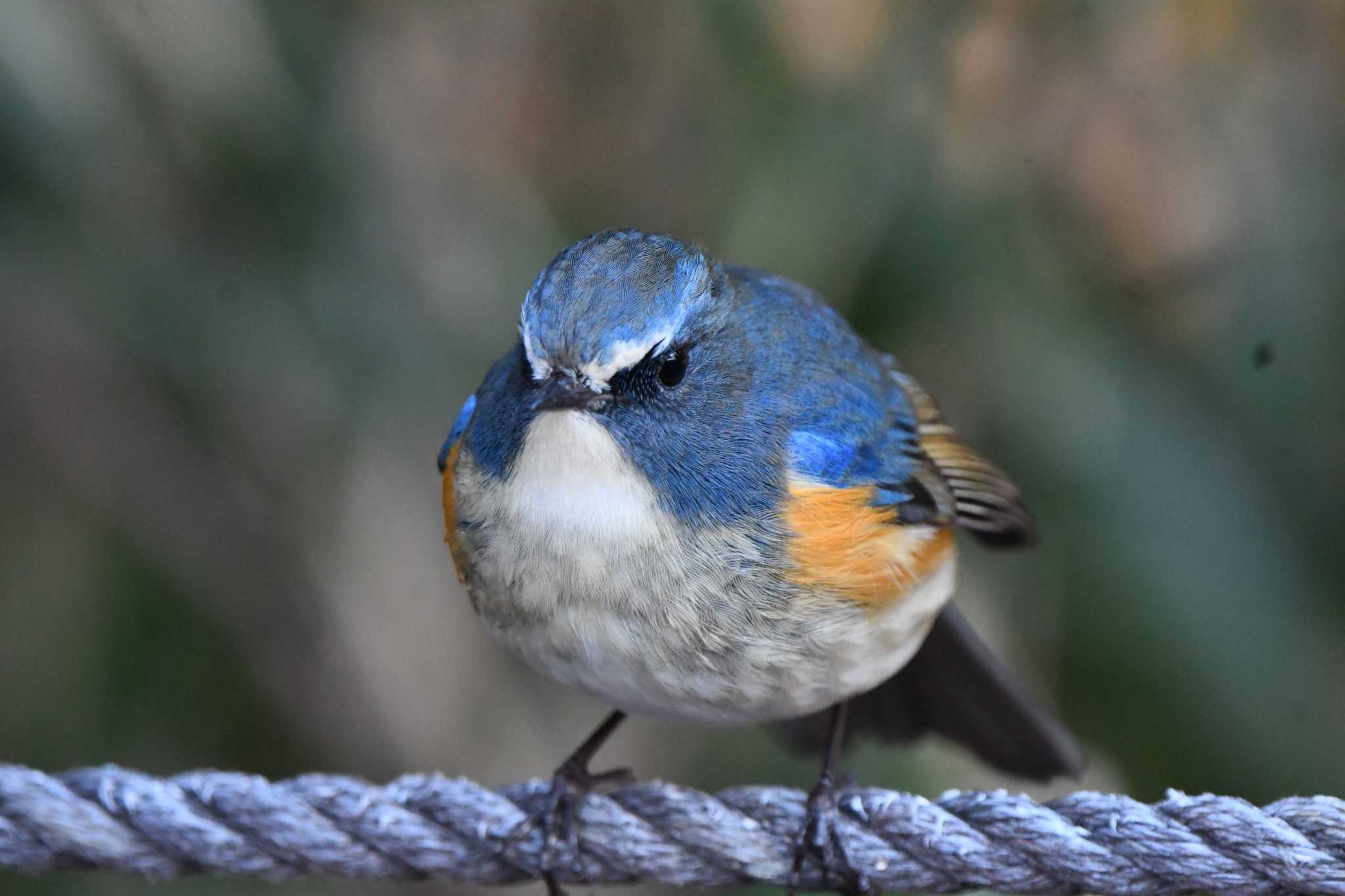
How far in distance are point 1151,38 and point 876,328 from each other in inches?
50.7

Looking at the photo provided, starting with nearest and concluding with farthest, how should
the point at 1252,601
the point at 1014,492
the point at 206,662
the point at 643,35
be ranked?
1. the point at 1014,492
2. the point at 1252,601
3. the point at 643,35
4. the point at 206,662

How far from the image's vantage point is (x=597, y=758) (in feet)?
17.7

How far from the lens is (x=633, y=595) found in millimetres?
3135

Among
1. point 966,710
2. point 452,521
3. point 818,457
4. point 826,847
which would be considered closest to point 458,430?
point 452,521

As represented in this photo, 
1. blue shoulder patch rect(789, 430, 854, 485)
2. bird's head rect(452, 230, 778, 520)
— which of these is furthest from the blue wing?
bird's head rect(452, 230, 778, 520)

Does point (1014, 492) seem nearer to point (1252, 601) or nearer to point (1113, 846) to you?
point (1252, 601)

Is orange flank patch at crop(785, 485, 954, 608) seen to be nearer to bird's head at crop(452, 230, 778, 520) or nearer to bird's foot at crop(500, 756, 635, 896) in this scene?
bird's head at crop(452, 230, 778, 520)

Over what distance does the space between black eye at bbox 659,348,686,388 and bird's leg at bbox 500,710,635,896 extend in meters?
1.03

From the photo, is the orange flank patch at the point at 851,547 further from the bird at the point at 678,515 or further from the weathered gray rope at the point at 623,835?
the weathered gray rope at the point at 623,835

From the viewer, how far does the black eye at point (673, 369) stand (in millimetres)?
3207

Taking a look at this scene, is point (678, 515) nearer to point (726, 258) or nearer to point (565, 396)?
point (565, 396)

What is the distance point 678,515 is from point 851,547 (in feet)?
1.37

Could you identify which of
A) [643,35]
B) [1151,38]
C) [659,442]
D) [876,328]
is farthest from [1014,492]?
[643,35]

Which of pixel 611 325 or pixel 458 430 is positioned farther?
pixel 458 430
